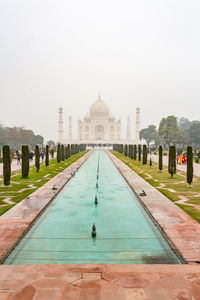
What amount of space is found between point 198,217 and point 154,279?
3.00 metres

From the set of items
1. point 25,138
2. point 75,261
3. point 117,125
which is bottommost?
point 75,261

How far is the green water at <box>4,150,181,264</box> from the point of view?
12.5ft

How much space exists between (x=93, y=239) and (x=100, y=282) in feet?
5.65

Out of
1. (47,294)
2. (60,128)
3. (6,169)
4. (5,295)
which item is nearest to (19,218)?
(5,295)

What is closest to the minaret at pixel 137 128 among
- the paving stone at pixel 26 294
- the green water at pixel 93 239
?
the green water at pixel 93 239

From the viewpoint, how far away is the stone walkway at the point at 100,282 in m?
2.65

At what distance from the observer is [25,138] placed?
4838cm

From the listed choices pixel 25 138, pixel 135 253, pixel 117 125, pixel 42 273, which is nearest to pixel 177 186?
pixel 135 253

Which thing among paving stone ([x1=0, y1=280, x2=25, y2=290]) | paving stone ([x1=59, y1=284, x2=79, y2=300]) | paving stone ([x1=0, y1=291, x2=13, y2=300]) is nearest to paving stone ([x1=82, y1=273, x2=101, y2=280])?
paving stone ([x1=59, y1=284, x2=79, y2=300])

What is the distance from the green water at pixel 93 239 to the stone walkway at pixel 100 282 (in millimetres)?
476

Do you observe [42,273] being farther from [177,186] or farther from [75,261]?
[177,186]

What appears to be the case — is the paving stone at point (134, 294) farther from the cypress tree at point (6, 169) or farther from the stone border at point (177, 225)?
the cypress tree at point (6, 169)

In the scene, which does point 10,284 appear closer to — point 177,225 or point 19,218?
point 19,218

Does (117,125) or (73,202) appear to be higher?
(117,125)
